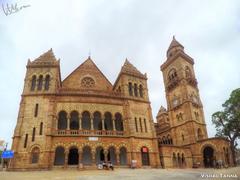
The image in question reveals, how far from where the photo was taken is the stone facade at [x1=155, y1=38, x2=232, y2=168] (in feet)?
112

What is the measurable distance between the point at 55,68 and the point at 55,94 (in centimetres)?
495

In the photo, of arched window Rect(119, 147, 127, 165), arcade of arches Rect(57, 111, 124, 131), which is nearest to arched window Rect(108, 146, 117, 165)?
arched window Rect(119, 147, 127, 165)

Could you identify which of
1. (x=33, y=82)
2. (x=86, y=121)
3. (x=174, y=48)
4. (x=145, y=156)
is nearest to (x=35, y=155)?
(x=86, y=121)

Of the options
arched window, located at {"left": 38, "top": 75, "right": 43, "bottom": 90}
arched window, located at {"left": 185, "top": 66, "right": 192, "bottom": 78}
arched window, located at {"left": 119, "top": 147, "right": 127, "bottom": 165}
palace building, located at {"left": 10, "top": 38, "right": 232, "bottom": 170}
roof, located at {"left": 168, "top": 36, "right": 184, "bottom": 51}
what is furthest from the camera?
roof, located at {"left": 168, "top": 36, "right": 184, "bottom": 51}

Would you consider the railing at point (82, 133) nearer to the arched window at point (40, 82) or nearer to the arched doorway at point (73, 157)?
the arched doorway at point (73, 157)

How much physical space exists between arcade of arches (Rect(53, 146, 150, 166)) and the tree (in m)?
17.3

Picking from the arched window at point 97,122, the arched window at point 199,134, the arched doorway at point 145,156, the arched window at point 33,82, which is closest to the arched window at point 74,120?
the arched window at point 97,122

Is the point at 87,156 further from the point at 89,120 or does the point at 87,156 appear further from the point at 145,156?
the point at 145,156

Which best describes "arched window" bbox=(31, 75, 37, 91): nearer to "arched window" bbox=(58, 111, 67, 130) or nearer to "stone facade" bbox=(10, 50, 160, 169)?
"stone facade" bbox=(10, 50, 160, 169)

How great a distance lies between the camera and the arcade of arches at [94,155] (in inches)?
1056

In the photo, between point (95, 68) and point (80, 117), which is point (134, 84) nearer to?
point (95, 68)

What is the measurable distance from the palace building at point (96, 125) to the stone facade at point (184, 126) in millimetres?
168

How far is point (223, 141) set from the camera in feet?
115

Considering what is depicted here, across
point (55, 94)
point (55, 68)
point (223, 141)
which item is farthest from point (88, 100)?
point (223, 141)
